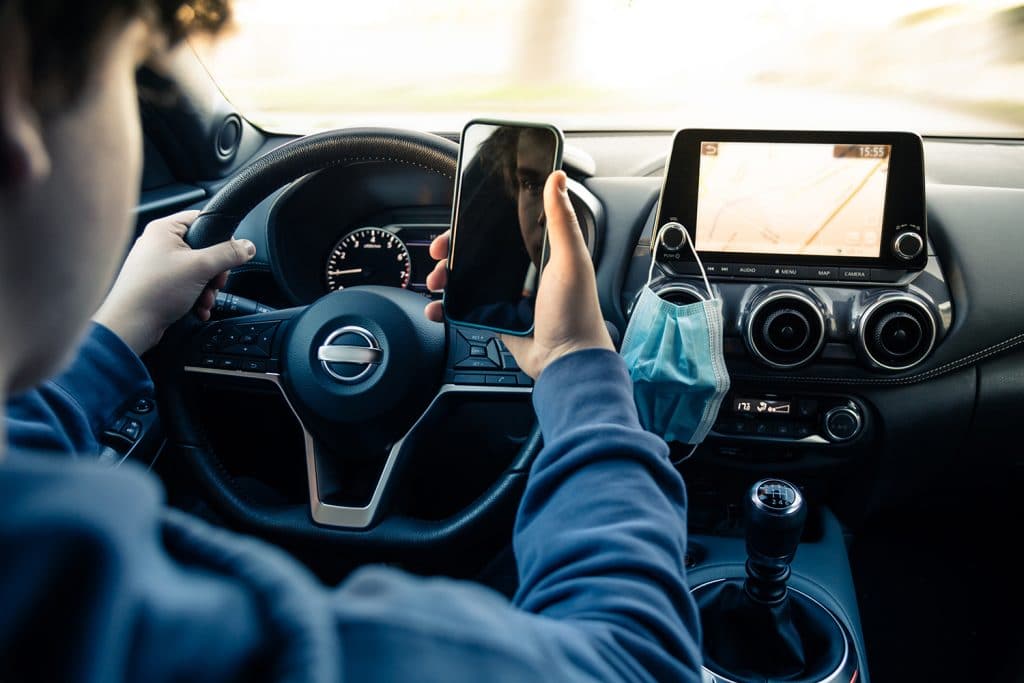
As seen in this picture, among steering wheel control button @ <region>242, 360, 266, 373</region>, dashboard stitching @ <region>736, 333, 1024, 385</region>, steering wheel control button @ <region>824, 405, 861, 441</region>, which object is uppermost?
steering wheel control button @ <region>242, 360, 266, 373</region>

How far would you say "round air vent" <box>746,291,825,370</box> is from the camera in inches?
59.0

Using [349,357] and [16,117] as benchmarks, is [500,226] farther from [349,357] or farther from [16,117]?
[16,117]

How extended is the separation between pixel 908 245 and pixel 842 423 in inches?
13.4

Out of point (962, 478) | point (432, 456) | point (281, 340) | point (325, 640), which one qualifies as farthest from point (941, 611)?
point (325, 640)

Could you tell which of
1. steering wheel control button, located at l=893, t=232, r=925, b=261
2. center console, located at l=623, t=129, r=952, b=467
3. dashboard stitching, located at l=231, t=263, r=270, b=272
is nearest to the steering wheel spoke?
dashboard stitching, located at l=231, t=263, r=270, b=272

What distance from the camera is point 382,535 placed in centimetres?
137

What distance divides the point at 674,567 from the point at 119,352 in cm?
83

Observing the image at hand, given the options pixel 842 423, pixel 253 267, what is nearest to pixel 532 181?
pixel 842 423

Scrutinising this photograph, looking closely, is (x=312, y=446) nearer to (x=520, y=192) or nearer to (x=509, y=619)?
(x=520, y=192)

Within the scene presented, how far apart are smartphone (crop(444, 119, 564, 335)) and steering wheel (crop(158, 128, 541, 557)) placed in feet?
0.60

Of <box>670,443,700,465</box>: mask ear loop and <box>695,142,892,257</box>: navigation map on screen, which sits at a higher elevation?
<box>695,142,892,257</box>: navigation map on screen

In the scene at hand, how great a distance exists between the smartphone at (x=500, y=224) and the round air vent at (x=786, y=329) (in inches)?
22.2

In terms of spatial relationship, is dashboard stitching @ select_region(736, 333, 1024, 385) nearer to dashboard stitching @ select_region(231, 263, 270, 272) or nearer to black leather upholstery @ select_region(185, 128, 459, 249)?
black leather upholstery @ select_region(185, 128, 459, 249)

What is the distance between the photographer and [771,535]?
135 centimetres
